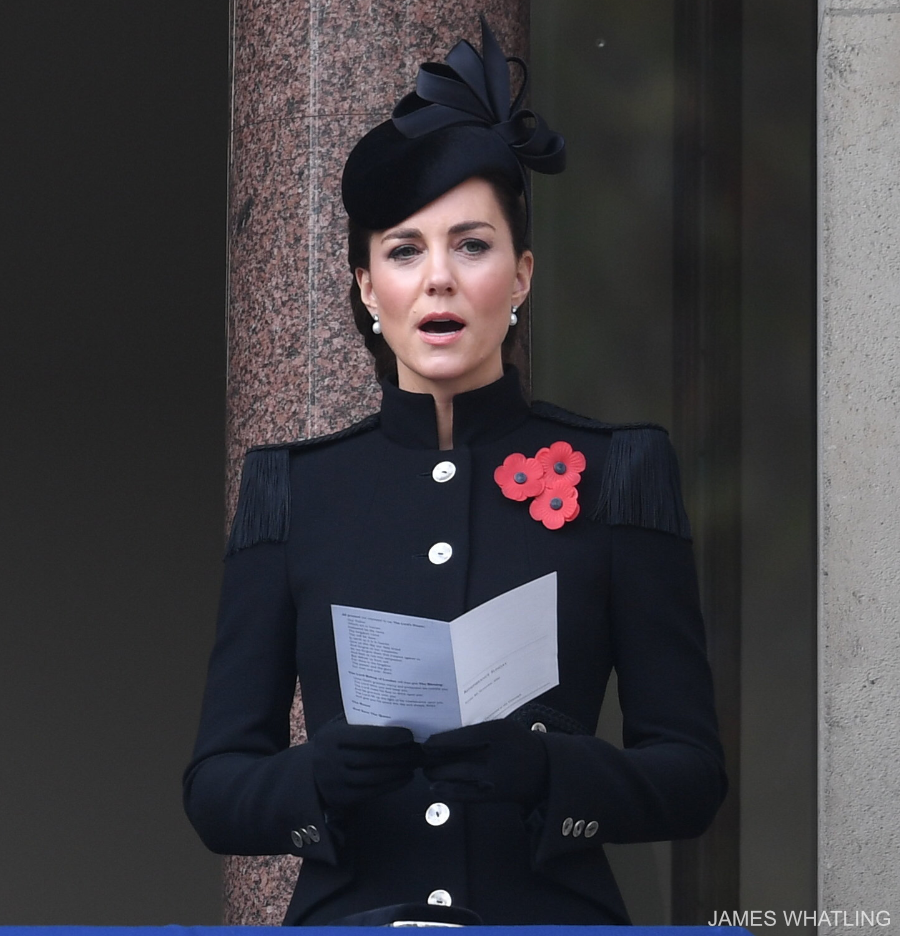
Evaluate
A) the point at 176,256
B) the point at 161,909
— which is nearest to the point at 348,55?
the point at 176,256

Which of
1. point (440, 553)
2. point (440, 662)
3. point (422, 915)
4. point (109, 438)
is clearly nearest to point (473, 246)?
point (440, 553)

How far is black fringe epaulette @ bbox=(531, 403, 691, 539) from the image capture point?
8.54 feet

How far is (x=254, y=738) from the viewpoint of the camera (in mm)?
2607

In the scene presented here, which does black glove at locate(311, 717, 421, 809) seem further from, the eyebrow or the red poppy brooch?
the eyebrow

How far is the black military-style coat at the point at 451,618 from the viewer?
244 centimetres

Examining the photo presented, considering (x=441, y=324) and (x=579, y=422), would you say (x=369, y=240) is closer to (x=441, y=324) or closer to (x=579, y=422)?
(x=441, y=324)

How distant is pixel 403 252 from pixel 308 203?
1428 millimetres

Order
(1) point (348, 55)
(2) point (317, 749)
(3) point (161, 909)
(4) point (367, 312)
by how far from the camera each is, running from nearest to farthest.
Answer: (2) point (317, 749)
(4) point (367, 312)
(1) point (348, 55)
(3) point (161, 909)

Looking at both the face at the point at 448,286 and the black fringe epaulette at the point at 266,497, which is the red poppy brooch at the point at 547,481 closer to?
the face at the point at 448,286

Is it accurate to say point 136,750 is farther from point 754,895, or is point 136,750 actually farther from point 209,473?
point 754,895

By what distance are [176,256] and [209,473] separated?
1127 millimetres

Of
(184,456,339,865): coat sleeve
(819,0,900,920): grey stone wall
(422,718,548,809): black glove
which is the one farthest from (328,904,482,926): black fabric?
(819,0,900,920): grey stone wall

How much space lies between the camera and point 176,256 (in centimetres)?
857

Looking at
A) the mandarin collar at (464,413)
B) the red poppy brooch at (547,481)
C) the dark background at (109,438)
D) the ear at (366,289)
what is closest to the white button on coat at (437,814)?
the red poppy brooch at (547,481)
